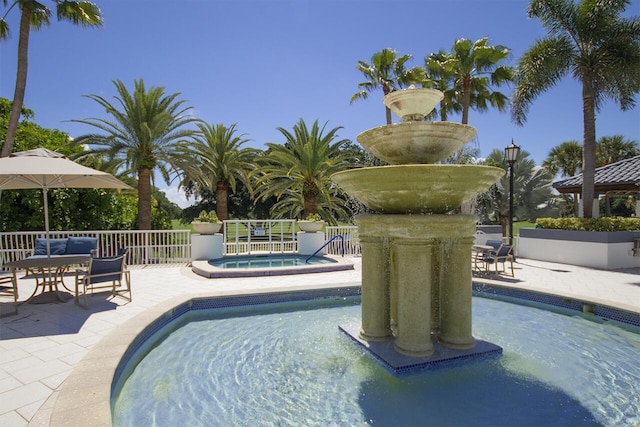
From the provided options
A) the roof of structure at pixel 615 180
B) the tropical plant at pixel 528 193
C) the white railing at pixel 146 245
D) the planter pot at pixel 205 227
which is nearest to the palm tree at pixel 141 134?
the white railing at pixel 146 245

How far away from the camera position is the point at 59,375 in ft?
10.9

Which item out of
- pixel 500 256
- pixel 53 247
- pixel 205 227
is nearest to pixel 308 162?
pixel 205 227

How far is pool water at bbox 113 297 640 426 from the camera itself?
114 inches

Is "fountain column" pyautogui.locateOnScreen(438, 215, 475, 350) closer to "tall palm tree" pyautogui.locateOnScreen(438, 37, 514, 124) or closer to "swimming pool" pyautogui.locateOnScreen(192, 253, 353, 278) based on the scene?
"swimming pool" pyautogui.locateOnScreen(192, 253, 353, 278)

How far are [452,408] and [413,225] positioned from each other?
171 centimetres

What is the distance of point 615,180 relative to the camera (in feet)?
44.7

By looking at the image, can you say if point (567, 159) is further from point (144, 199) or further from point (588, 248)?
point (144, 199)

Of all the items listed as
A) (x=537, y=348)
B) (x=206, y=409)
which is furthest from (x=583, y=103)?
(x=206, y=409)

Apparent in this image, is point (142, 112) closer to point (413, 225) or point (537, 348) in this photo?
point (413, 225)

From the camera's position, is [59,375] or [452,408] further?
[59,375]

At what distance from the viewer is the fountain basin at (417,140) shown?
395 cm

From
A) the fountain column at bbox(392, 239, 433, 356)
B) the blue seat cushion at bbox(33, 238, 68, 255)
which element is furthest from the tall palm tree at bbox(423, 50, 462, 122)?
the blue seat cushion at bbox(33, 238, 68, 255)

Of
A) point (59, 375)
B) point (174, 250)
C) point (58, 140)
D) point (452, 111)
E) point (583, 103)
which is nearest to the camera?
point (59, 375)

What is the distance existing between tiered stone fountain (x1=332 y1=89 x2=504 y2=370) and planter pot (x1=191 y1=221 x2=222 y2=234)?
25.8 feet
